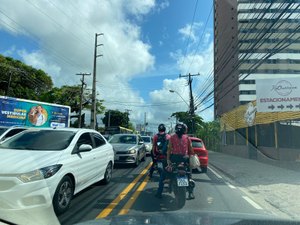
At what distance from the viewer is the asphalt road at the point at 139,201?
6.83m

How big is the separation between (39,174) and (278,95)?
625 inches

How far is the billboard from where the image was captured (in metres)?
17.5

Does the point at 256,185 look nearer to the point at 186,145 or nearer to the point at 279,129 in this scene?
the point at 186,145

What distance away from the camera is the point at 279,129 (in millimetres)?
20141

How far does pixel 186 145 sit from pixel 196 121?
5120 cm

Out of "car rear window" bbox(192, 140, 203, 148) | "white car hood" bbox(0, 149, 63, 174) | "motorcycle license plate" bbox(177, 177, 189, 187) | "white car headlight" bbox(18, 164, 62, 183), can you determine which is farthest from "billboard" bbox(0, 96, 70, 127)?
"motorcycle license plate" bbox(177, 177, 189, 187)

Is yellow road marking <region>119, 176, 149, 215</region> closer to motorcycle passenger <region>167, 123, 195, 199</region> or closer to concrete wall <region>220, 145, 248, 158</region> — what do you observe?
motorcycle passenger <region>167, 123, 195, 199</region>

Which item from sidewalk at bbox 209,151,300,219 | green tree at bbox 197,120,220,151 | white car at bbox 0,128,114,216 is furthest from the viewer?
green tree at bbox 197,120,220,151

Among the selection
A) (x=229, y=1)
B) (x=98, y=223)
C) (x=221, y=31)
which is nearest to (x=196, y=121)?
(x=221, y=31)

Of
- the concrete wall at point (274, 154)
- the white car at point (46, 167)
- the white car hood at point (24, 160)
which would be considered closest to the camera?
the white car at point (46, 167)

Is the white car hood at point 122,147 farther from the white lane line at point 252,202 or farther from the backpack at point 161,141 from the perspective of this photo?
the white lane line at point 252,202

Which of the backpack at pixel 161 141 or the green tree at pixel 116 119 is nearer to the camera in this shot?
the backpack at pixel 161 141

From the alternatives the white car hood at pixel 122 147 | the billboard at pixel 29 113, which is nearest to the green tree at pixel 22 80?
the billboard at pixel 29 113

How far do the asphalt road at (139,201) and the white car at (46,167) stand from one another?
359 mm
